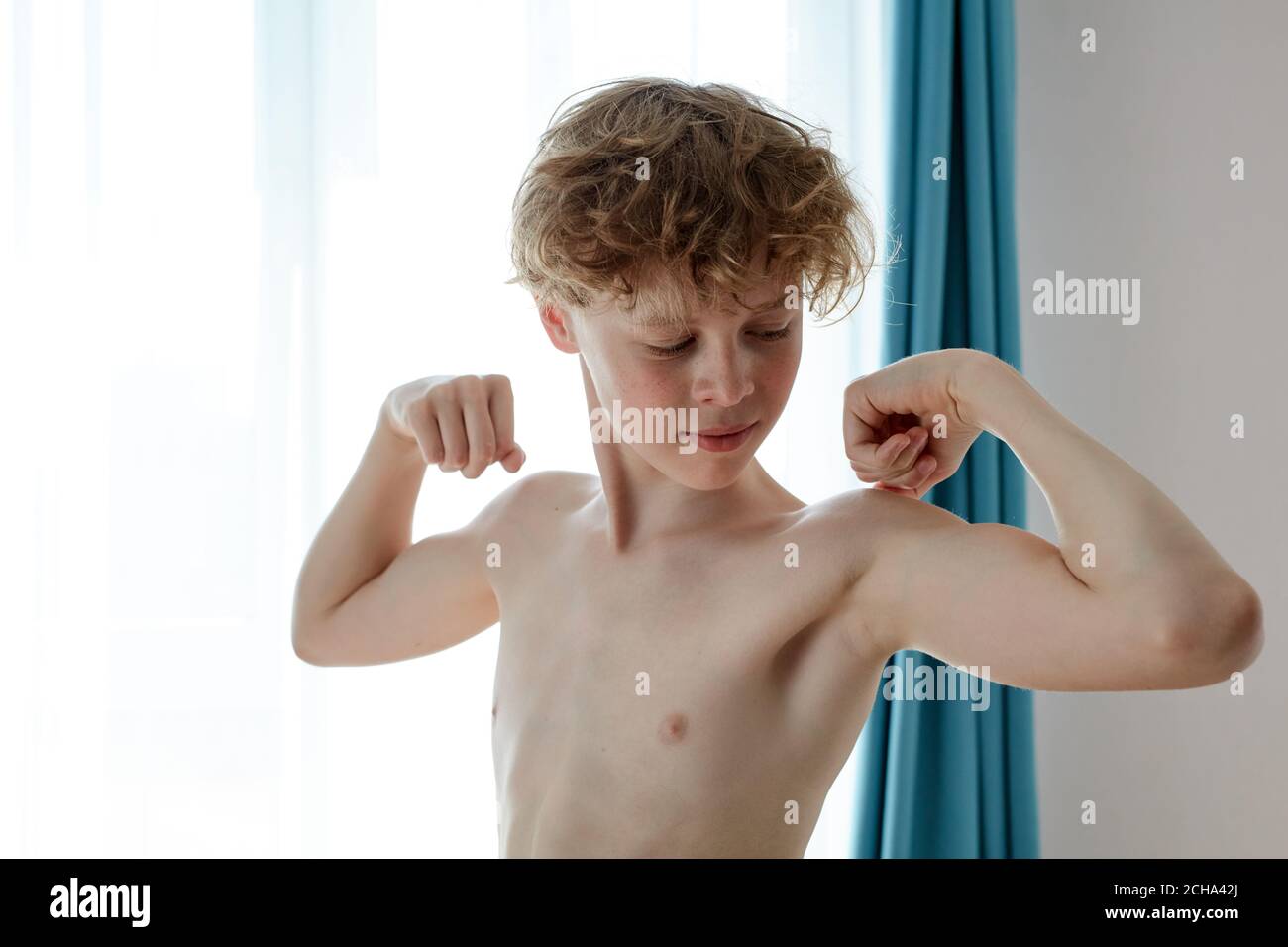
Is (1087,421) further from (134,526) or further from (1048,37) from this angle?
(134,526)

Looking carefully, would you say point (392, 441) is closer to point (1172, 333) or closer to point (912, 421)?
point (912, 421)

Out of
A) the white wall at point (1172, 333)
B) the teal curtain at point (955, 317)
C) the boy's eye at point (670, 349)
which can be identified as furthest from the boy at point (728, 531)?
the white wall at point (1172, 333)

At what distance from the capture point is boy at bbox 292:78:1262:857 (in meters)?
0.60

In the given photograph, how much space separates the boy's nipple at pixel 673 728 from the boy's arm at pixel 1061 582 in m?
0.13

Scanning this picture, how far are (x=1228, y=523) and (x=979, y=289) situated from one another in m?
0.57

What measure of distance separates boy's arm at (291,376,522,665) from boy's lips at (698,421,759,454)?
0.24m

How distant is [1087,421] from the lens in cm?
180

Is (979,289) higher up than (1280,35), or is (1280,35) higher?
(1280,35)

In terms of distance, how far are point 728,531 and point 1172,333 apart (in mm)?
1308

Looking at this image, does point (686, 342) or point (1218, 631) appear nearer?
point (1218, 631)

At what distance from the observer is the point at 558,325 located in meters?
0.80

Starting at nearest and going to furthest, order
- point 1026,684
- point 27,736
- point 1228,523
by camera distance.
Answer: point 1026,684 < point 27,736 < point 1228,523

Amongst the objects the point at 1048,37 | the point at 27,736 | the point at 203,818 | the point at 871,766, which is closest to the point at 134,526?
the point at 27,736

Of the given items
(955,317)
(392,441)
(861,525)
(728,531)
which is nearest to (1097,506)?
(861,525)
